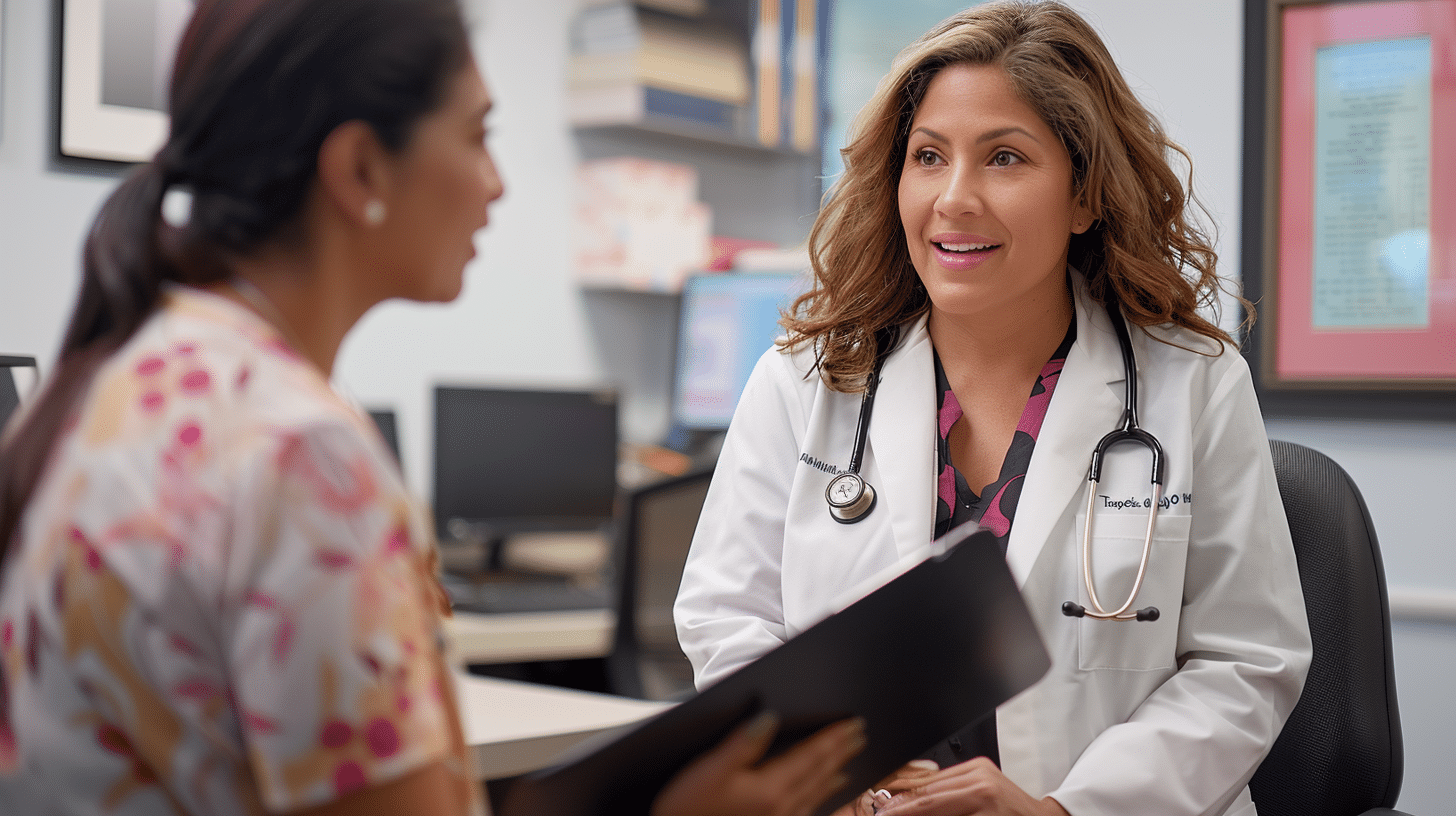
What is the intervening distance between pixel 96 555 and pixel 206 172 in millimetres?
200

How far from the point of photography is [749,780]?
2.50ft

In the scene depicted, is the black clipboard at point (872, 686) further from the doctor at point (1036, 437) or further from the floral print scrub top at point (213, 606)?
the doctor at point (1036, 437)

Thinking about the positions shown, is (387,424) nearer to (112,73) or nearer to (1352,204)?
(112,73)

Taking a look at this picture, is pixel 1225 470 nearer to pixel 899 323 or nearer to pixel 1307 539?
pixel 1307 539

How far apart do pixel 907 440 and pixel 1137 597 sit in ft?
0.95

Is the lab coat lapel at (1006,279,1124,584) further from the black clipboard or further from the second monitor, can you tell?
the second monitor

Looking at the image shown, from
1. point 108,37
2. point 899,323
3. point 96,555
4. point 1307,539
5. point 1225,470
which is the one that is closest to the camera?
point 96,555

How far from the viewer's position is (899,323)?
4.99 ft

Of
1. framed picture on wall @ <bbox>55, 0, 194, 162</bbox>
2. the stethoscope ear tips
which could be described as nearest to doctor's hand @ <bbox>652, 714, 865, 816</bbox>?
the stethoscope ear tips

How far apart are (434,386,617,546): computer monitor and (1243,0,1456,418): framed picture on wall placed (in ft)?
5.70

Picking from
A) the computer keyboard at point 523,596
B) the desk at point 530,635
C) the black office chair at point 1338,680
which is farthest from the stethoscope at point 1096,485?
the computer keyboard at point 523,596

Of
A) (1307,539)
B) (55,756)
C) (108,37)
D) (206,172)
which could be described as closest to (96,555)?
(55,756)

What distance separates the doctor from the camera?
1.25 m

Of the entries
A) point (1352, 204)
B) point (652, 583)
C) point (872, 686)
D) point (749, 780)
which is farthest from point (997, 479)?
point (652, 583)
